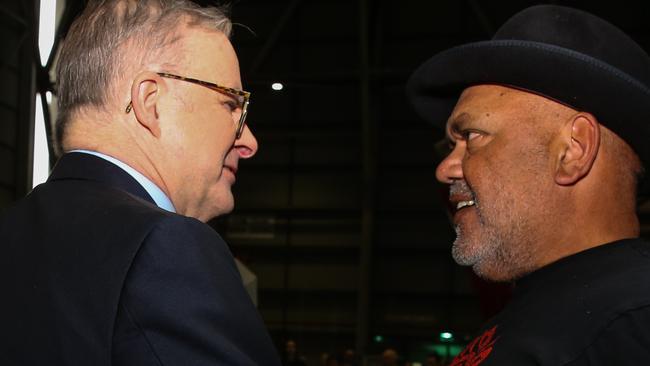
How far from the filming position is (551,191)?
1501 millimetres

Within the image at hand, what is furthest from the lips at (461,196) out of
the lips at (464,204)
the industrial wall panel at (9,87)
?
the industrial wall panel at (9,87)

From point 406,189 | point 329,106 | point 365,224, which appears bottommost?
point 365,224

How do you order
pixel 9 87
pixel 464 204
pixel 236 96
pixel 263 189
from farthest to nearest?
pixel 263 189
pixel 9 87
pixel 464 204
pixel 236 96

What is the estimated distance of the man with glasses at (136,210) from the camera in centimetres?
95

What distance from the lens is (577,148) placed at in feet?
4.87

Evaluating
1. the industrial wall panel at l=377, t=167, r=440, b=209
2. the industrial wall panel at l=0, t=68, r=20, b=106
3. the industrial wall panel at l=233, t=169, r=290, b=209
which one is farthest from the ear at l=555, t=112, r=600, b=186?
the industrial wall panel at l=233, t=169, r=290, b=209

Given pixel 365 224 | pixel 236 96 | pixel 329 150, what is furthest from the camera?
pixel 329 150

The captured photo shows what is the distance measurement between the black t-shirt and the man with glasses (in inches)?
20.5

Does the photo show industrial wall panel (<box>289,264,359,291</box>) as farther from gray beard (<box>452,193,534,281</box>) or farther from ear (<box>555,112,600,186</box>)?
ear (<box>555,112,600,186</box>)

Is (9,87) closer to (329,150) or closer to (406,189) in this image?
(329,150)

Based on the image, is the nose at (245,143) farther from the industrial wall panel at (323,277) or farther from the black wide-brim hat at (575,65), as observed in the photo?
the industrial wall panel at (323,277)

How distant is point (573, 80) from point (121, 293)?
1004 mm

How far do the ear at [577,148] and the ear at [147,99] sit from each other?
2.69 feet

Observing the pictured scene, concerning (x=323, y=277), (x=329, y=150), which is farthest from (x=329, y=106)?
(x=323, y=277)
